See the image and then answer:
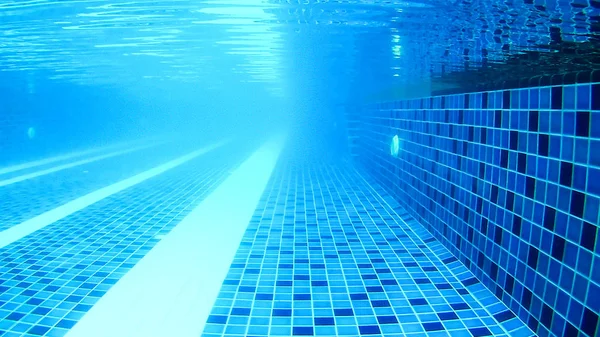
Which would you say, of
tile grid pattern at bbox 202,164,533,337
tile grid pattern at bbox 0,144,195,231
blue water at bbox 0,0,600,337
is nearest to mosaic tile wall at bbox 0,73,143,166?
tile grid pattern at bbox 0,144,195,231

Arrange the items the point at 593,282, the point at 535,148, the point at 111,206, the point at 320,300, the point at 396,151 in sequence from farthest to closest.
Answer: the point at 396,151 → the point at 111,206 → the point at 320,300 → the point at 535,148 → the point at 593,282

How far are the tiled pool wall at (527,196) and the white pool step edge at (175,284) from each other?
2.30 m

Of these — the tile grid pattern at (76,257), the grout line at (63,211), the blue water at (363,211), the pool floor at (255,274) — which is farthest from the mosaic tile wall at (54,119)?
the blue water at (363,211)

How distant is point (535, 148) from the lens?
291cm

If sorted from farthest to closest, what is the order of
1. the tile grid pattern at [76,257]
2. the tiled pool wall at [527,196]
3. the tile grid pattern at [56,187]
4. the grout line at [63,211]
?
the tile grid pattern at [56,187] < the grout line at [63,211] < the tile grid pattern at [76,257] < the tiled pool wall at [527,196]

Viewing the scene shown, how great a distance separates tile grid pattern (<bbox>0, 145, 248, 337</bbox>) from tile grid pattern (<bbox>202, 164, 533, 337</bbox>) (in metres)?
1.13

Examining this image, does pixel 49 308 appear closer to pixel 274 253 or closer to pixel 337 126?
pixel 274 253

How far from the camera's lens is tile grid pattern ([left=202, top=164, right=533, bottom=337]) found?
2.97 meters

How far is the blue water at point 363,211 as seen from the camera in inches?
96.8

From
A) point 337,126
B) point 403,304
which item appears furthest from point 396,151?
point 337,126

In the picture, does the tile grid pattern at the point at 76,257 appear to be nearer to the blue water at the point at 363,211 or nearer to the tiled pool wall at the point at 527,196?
the blue water at the point at 363,211

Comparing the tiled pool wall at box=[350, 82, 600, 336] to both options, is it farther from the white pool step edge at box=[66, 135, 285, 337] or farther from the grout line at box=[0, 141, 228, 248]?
the grout line at box=[0, 141, 228, 248]

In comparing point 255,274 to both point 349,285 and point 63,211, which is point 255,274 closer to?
point 349,285

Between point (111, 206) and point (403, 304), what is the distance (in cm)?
521
